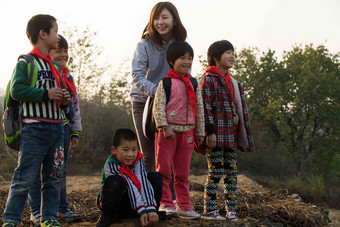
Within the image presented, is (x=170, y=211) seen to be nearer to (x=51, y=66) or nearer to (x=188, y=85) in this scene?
(x=188, y=85)

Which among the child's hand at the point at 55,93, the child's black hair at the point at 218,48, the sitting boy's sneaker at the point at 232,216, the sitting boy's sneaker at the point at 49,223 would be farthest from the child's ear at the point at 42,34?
the sitting boy's sneaker at the point at 232,216

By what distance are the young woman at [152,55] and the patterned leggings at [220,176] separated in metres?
0.61

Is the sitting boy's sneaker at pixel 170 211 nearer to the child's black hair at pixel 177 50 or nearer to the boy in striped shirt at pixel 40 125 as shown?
the boy in striped shirt at pixel 40 125

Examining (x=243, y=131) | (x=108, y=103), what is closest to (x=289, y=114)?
(x=108, y=103)

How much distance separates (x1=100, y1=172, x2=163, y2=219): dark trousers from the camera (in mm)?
2850

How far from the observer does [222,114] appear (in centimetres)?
368

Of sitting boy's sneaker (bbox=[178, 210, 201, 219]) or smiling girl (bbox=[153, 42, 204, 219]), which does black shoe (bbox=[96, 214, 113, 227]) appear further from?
sitting boy's sneaker (bbox=[178, 210, 201, 219])

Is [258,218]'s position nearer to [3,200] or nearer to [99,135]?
[3,200]

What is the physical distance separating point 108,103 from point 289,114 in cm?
1156

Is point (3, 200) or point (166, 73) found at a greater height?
point (166, 73)

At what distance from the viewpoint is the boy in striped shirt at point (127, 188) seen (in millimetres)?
2857

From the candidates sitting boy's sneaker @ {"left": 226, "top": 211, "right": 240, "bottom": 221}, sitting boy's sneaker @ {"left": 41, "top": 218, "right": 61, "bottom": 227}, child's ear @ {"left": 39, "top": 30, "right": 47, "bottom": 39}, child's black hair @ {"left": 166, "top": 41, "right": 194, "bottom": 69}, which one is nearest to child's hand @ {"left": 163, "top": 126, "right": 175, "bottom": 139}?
child's black hair @ {"left": 166, "top": 41, "right": 194, "bottom": 69}

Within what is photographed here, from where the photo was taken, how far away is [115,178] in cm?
287

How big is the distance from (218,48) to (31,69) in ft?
6.27
